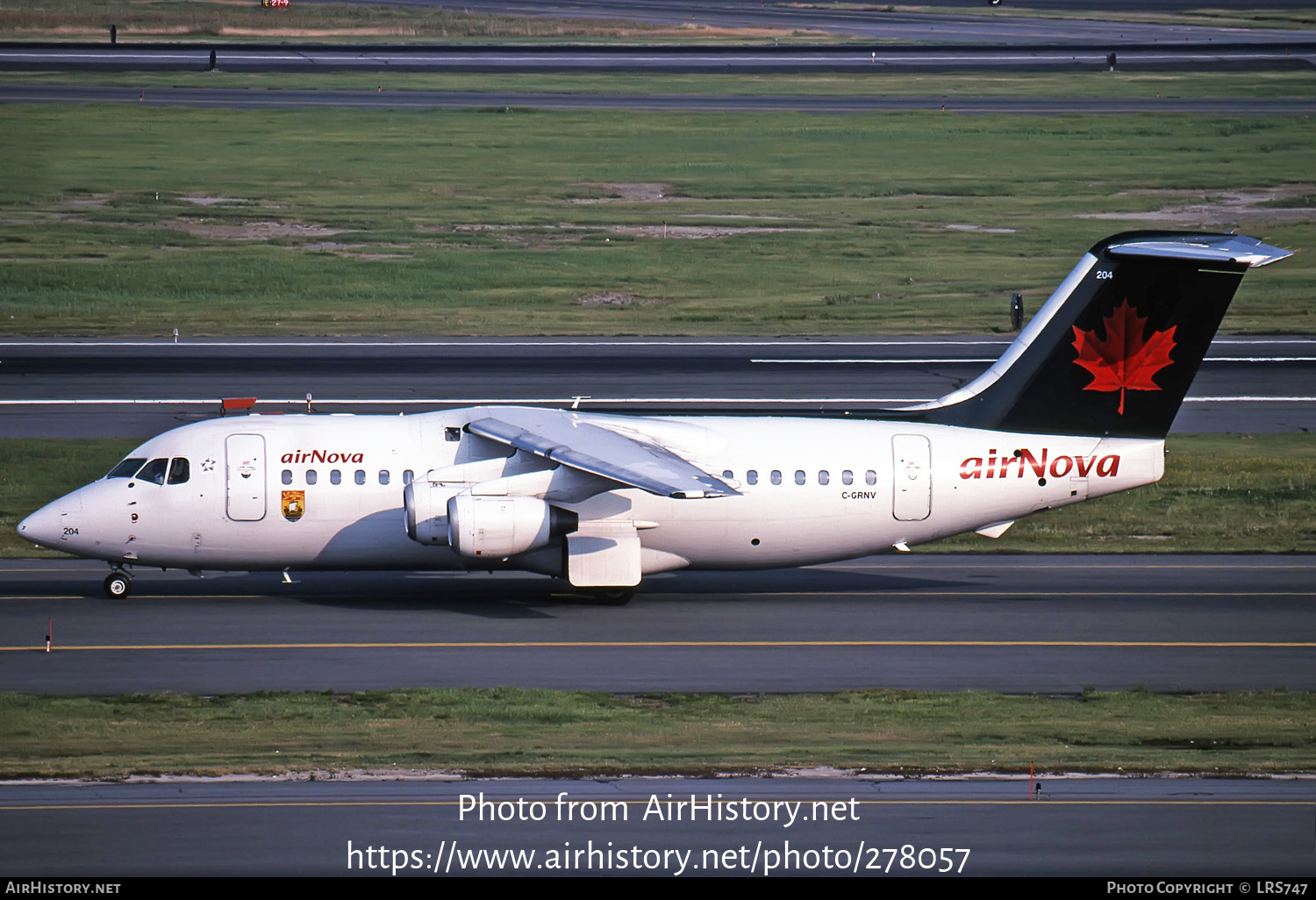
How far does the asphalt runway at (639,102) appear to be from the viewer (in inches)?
3506

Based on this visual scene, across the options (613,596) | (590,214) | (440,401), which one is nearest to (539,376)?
(440,401)

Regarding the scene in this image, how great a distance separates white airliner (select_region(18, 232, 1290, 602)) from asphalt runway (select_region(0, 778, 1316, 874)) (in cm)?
966

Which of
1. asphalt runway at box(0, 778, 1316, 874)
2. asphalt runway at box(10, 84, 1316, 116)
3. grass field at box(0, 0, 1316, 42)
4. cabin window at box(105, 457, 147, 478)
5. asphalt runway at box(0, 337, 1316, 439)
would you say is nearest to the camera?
asphalt runway at box(0, 778, 1316, 874)

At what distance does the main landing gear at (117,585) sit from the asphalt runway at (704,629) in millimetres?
241

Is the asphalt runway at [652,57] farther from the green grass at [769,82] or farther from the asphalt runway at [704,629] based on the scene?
the asphalt runway at [704,629]

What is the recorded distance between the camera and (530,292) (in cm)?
6078

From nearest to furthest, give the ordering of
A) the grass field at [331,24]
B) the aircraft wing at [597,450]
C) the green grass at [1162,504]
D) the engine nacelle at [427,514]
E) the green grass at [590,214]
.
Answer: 1. the aircraft wing at [597,450]
2. the engine nacelle at [427,514]
3. the green grass at [1162,504]
4. the green grass at [590,214]
5. the grass field at [331,24]

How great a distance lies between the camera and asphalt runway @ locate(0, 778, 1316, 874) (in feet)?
57.7

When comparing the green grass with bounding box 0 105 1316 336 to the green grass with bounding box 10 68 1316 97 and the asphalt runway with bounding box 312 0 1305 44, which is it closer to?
the green grass with bounding box 10 68 1316 97

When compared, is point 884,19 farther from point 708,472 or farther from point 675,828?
point 675,828

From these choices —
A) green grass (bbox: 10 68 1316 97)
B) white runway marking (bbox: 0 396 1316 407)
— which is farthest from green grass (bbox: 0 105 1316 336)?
white runway marking (bbox: 0 396 1316 407)

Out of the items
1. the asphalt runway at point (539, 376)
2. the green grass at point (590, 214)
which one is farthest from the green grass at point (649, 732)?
the green grass at point (590, 214)

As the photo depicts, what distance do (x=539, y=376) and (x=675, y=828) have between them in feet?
102
